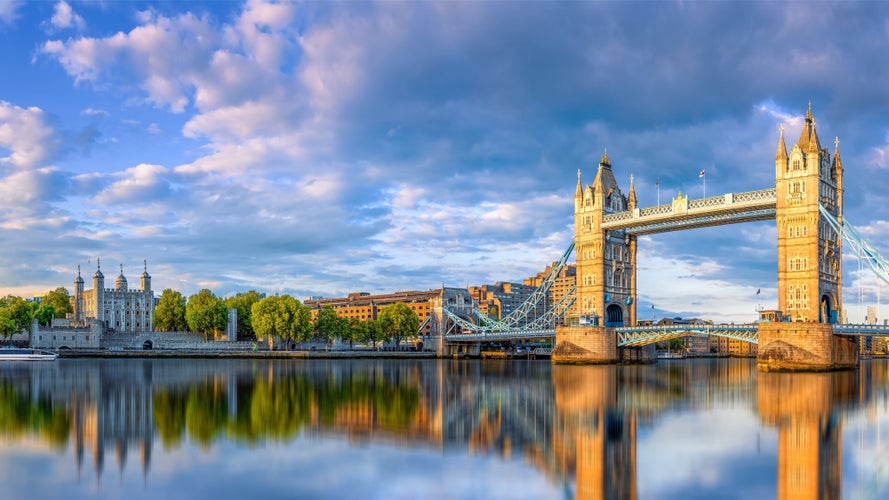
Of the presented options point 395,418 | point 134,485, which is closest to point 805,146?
point 395,418

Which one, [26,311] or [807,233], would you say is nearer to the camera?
[807,233]

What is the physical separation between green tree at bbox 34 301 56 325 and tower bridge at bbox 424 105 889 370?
65862 mm

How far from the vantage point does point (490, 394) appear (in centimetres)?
3650

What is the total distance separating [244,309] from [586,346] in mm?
58286

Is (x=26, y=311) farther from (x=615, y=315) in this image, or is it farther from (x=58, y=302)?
(x=615, y=315)

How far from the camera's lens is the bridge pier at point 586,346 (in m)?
73.3

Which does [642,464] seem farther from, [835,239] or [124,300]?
[124,300]

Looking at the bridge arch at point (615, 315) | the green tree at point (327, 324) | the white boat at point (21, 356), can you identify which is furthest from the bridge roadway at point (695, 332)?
the white boat at point (21, 356)

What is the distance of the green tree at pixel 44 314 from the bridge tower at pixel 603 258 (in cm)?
7259

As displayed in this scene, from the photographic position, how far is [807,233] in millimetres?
58188

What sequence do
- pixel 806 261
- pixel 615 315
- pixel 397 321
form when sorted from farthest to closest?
pixel 397 321, pixel 615 315, pixel 806 261

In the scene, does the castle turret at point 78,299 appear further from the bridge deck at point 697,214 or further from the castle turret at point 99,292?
the bridge deck at point 697,214

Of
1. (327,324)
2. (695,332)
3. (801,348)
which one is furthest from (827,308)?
(327,324)

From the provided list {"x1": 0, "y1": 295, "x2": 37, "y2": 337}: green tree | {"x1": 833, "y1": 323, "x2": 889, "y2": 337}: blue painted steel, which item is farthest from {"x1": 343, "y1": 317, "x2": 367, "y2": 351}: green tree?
{"x1": 833, "y1": 323, "x2": 889, "y2": 337}: blue painted steel
